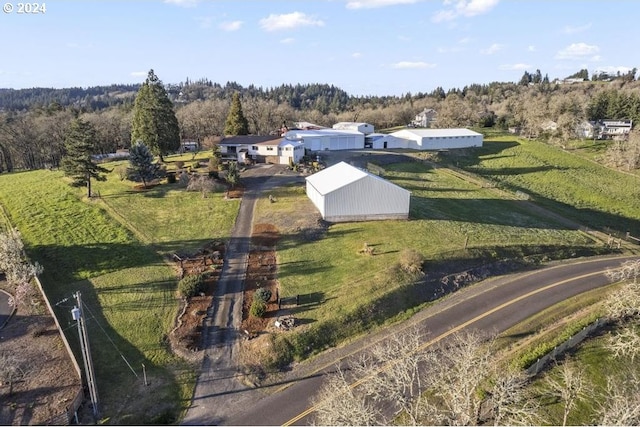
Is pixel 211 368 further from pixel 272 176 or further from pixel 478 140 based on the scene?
pixel 478 140

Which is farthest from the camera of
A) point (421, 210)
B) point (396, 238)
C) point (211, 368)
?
point (421, 210)

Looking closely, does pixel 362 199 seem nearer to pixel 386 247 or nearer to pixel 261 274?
pixel 386 247

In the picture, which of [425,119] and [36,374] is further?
[425,119]

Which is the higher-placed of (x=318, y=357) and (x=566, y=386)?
(x=566, y=386)

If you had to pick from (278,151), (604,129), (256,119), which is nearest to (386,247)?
(278,151)

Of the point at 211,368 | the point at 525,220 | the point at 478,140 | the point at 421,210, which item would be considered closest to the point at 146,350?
the point at 211,368

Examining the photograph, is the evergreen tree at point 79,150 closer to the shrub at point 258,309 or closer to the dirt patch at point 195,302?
the dirt patch at point 195,302

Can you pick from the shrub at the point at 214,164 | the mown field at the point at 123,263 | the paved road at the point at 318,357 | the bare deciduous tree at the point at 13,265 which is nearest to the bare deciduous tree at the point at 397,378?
the paved road at the point at 318,357
